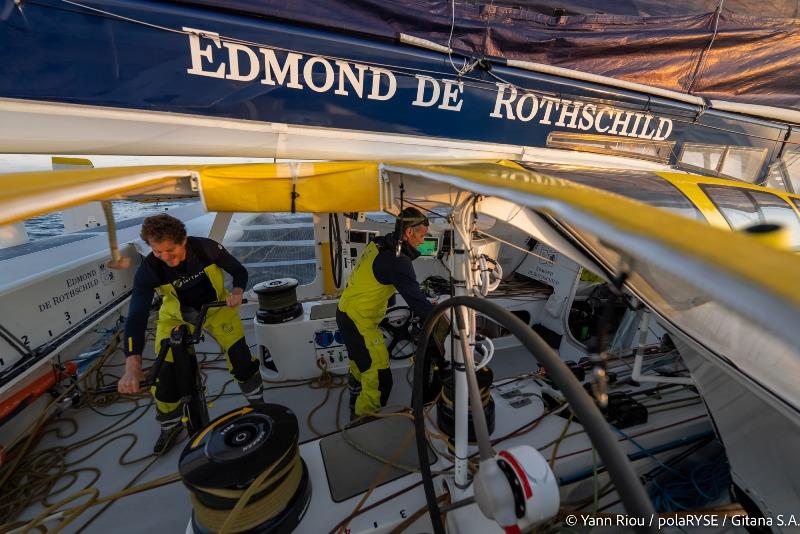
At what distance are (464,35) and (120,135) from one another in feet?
7.90

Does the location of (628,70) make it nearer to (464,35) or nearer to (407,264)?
(464,35)

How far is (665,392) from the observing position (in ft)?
8.05

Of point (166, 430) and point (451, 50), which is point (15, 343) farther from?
point (451, 50)

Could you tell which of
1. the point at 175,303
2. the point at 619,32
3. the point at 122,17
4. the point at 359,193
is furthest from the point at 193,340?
the point at 619,32

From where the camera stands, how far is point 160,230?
6.61 ft

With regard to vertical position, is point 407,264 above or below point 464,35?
below

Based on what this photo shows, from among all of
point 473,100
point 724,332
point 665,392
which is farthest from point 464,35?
point 665,392

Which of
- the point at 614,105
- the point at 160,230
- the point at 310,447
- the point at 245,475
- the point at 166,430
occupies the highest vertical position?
the point at 614,105

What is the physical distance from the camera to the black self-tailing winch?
1.39 metres

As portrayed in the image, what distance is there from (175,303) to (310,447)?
4.48 ft

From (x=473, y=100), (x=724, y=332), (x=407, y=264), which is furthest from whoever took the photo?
(x=473, y=100)

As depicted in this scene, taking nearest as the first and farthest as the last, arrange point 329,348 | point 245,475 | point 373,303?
point 245,475
point 373,303
point 329,348

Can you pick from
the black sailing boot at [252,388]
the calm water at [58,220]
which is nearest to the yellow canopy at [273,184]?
the black sailing boot at [252,388]

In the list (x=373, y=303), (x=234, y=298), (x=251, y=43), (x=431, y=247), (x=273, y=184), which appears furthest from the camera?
(x=431, y=247)
